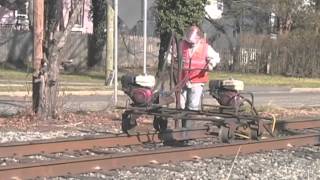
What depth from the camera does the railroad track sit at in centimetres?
845

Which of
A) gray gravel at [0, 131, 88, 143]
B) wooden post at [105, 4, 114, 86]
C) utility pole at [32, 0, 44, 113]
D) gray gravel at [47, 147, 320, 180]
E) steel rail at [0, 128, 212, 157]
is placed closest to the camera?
gray gravel at [47, 147, 320, 180]

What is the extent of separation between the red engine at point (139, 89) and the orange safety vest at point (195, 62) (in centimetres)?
69

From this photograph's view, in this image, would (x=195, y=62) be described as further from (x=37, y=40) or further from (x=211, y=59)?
(x=37, y=40)

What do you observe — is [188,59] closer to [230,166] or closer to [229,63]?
[230,166]

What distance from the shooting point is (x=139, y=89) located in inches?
428

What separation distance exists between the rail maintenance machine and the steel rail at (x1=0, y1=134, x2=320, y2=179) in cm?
35

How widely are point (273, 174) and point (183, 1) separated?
23438 mm

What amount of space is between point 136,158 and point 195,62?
97.0 inches

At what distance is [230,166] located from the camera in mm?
9844

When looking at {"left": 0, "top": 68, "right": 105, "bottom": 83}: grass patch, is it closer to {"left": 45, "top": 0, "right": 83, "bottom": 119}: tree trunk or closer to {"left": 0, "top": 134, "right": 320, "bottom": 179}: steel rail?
{"left": 45, "top": 0, "right": 83, "bottom": 119}: tree trunk

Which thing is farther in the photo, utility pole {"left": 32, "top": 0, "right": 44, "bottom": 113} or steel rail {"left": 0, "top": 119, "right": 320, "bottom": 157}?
utility pole {"left": 32, "top": 0, "right": 44, "bottom": 113}

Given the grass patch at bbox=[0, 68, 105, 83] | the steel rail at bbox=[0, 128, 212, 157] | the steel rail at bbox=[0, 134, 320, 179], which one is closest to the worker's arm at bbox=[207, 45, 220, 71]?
the steel rail at bbox=[0, 128, 212, 157]

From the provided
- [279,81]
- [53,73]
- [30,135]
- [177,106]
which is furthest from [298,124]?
[279,81]

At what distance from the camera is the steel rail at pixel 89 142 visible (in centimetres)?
1021
